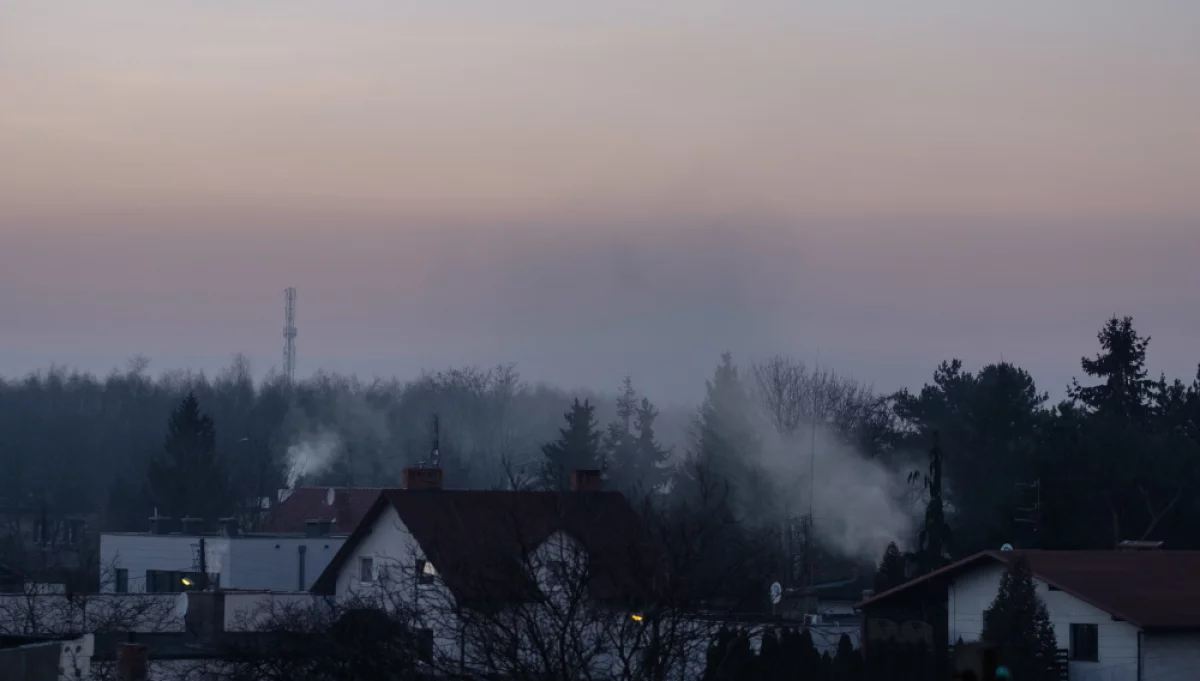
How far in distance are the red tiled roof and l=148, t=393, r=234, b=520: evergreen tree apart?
4.85 meters

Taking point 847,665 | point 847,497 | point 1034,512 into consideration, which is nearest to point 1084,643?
point 847,665

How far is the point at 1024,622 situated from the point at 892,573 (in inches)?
444

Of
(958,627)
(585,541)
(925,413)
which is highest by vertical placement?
(925,413)

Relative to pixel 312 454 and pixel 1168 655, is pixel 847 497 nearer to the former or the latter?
pixel 1168 655

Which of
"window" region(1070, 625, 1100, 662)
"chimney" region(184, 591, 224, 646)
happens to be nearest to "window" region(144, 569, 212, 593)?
"chimney" region(184, 591, 224, 646)

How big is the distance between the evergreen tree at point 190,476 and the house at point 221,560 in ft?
73.2

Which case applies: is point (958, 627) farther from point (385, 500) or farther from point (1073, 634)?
point (385, 500)

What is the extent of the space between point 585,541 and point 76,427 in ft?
374

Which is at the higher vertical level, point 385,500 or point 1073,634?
point 385,500

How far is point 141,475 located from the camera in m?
112

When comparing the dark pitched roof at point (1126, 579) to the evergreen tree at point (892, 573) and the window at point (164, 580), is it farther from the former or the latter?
the window at point (164, 580)

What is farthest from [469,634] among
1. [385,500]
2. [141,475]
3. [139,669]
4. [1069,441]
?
[141,475]

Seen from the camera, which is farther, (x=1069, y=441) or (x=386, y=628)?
(x=1069, y=441)

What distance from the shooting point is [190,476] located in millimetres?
83688
